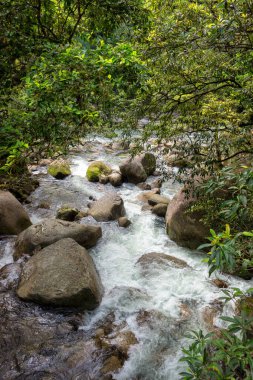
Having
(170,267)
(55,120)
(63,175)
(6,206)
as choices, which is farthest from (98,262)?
(63,175)

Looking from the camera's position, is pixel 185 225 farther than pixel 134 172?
No

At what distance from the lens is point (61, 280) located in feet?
17.4

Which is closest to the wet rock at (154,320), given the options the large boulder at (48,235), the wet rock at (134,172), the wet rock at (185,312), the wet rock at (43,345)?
the wet rock at (185,312)

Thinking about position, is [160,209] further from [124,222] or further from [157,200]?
[124,222]

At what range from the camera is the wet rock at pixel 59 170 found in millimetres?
12484

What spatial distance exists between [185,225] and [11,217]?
4.56 metres

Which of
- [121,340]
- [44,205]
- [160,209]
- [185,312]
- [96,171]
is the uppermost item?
[96,171]

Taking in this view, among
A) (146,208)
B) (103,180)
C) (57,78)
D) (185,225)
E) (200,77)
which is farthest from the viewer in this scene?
(103,180)

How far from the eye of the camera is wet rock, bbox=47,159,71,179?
41.0 feet

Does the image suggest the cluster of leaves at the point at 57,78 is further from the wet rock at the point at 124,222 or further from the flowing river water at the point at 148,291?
the wet rock at the point at 124,222

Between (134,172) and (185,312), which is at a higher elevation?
(134,172)

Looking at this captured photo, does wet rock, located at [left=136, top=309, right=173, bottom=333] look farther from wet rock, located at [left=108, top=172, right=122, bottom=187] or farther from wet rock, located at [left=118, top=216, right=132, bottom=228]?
wet rock, located at [left=108, top=172, right=122, bottom=187]

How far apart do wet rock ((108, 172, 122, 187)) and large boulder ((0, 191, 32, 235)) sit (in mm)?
4764

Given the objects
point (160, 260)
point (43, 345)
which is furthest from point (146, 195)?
point (43, 345)
